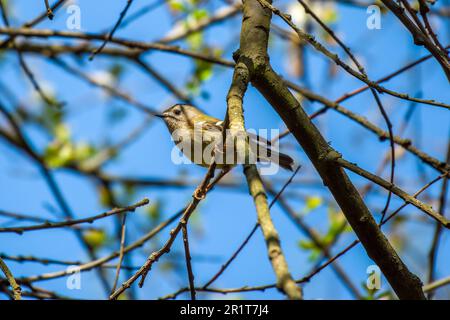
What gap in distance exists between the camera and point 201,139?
5430 millimetres

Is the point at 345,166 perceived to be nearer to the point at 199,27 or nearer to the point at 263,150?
the point at 263,150

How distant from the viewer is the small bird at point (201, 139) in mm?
4822

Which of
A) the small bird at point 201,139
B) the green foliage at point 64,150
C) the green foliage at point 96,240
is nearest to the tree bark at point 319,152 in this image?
the small bird at point 201,139

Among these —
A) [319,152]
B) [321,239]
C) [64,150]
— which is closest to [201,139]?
[321,239]

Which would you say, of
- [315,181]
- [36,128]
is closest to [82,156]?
[36,128]

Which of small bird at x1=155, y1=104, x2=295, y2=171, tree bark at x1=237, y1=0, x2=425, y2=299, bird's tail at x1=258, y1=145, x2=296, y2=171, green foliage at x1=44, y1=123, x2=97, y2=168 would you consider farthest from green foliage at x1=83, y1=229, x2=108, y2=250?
tree bark at x1=237, y1=0, x2=425, y2=299

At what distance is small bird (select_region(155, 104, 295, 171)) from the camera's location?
482 centimetres

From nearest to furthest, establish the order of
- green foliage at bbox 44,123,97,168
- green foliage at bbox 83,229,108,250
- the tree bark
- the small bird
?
the tree bark → the small bird → green foliage at bbox 44,123,97,168 → green foliage at bbox 83,229,108,250

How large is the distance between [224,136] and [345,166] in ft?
1.86

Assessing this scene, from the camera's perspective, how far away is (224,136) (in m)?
2.67

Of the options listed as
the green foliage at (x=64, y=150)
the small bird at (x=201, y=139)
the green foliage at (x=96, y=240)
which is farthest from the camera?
the green foliage at (x=96, y=240)

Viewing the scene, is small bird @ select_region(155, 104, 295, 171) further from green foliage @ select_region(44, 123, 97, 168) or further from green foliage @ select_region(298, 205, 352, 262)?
green foliage @ select_region(44, 123, 97, 168)

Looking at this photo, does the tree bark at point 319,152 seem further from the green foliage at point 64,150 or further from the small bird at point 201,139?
the green foliage at point 64,150
